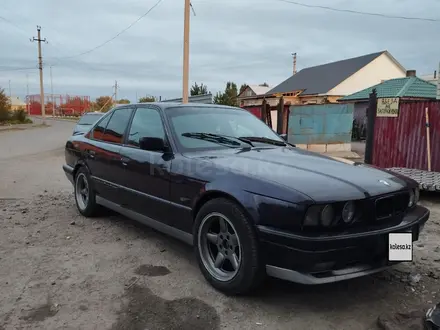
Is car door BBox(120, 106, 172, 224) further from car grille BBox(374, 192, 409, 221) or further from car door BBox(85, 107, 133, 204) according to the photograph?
car grille BBox(374, 192, 409, 221)

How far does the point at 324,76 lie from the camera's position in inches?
1331

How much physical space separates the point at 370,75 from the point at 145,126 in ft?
106

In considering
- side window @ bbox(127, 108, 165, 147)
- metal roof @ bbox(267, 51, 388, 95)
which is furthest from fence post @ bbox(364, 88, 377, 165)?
metal roof @ bbox(267, 51, 388, 95)

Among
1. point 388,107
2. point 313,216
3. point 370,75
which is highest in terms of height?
point 370,75

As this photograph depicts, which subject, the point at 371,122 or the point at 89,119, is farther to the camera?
the point at 89,119

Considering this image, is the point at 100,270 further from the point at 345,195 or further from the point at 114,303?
the point at 345,195

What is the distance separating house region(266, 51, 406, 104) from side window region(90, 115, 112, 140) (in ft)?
80.9

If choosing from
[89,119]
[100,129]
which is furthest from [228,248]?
[89,119]

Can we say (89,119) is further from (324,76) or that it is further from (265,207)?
(324,76)

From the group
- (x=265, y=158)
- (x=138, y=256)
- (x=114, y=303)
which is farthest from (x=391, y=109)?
(x=114, y=303)

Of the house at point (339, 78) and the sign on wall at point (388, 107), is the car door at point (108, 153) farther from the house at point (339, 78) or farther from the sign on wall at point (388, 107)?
the house at point (339, 78)

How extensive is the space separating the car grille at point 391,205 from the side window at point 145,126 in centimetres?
208

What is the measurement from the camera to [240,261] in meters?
2.88

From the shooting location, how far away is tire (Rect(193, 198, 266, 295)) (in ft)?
9.15
